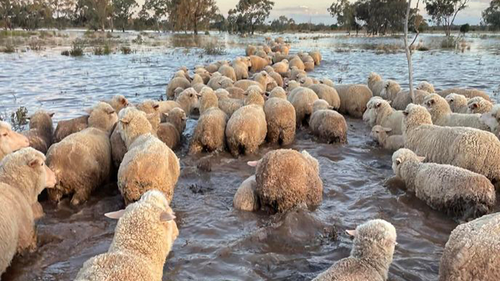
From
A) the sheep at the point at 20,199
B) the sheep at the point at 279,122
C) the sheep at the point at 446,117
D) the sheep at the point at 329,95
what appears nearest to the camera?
the sheep at the point at 20,199

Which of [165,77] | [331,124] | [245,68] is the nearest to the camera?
[331,124]

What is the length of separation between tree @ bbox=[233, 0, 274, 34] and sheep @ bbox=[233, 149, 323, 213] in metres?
71.2

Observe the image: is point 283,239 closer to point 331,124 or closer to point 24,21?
point 331,124

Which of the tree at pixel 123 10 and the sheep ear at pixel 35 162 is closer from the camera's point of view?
the sheep ear at pixel 35 162

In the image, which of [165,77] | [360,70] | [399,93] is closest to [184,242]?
[399,93]

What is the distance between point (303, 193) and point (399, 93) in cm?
780

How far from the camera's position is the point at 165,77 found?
20.4 m

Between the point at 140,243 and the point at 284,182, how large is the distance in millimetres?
2497

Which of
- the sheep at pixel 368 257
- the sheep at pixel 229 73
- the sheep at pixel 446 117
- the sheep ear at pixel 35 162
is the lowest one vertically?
the sheep at pixel 368 257

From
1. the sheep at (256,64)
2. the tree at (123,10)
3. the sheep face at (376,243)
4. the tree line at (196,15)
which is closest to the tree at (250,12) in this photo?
the tree line at (196,15)

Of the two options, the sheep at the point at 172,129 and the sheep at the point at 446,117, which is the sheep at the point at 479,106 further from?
the sheep at the point at 172,129

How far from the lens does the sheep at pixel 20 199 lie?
4.44m

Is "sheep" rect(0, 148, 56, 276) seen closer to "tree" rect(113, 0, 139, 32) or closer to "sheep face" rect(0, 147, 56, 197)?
"sheep face" rect(0, 147, 56, 197)

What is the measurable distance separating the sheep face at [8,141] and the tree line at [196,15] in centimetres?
3867
